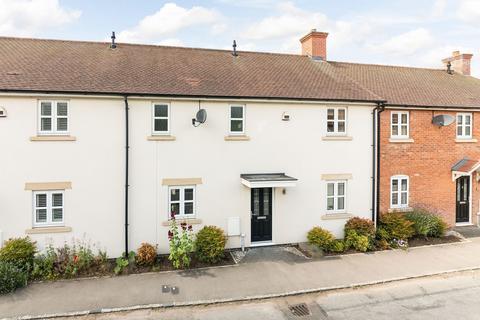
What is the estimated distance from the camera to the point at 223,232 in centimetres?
1176

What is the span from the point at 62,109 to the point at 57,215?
11.0ft

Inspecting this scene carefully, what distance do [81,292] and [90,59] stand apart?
8.84 m

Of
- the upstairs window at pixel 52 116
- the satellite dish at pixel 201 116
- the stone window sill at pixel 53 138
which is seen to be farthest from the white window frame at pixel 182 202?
the upstairs window at pixel 52 116

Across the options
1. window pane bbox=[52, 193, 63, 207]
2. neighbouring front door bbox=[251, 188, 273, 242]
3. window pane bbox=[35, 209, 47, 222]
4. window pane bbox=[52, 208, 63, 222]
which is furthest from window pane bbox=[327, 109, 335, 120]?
window pane bbox=[35, 209, 47, 222]

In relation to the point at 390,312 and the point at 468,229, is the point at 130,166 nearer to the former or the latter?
the point at 390,312

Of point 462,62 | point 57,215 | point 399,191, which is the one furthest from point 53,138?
point 462,62

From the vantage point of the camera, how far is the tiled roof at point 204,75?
453 inches

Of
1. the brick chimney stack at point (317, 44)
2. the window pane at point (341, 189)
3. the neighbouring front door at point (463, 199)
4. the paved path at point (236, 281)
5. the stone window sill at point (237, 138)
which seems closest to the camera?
the paved path at point (236, 281)

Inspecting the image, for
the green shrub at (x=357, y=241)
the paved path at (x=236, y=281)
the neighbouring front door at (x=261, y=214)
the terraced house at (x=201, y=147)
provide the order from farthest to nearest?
the neighbouring front door at (x=261, y=214) < the green shrub at (x=357, y=241) < the terraced house at (x=201, y=147) < the paved path at (x=236, y=281)

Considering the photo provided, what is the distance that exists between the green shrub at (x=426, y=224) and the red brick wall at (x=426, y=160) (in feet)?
2.61

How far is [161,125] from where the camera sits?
11688mm

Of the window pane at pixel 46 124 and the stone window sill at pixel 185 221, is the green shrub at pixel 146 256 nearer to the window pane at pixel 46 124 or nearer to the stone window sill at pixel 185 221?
the stone window sill at pixel 185 221

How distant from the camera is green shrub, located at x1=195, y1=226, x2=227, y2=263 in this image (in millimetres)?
11031

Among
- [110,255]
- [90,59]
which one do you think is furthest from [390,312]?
[90,59]
